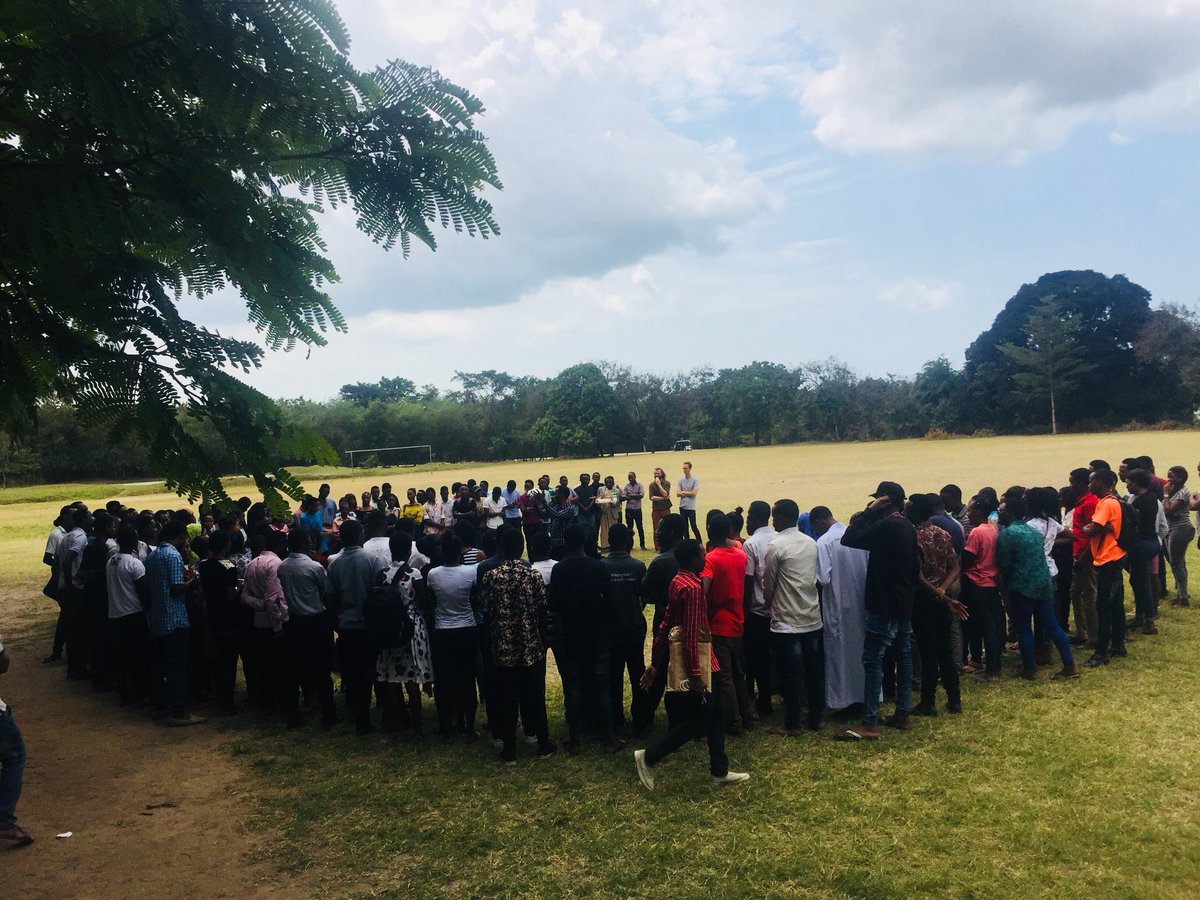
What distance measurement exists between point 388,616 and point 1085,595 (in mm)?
7058

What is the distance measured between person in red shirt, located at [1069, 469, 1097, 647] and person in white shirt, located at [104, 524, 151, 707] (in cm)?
915

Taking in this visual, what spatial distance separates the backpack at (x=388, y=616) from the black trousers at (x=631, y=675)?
1.75 metres

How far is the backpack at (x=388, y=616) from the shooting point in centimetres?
673

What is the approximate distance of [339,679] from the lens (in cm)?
903

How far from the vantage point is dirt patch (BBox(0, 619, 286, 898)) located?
486cm

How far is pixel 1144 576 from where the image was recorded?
8.63 meters

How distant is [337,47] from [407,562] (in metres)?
4.86

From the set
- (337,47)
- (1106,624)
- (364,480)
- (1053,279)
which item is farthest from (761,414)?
(337,47)

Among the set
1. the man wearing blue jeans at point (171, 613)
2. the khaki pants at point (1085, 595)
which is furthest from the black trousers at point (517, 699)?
the khaki pants at point (1085, 595)

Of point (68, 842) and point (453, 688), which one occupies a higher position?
point (453, 688)

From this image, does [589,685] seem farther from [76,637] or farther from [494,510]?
[494,510]

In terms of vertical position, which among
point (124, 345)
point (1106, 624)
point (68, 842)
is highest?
point (124, 345)

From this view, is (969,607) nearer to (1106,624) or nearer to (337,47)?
(1106,624)

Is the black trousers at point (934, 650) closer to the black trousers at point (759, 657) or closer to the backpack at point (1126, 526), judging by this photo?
the black trousers at point (759, 657)
